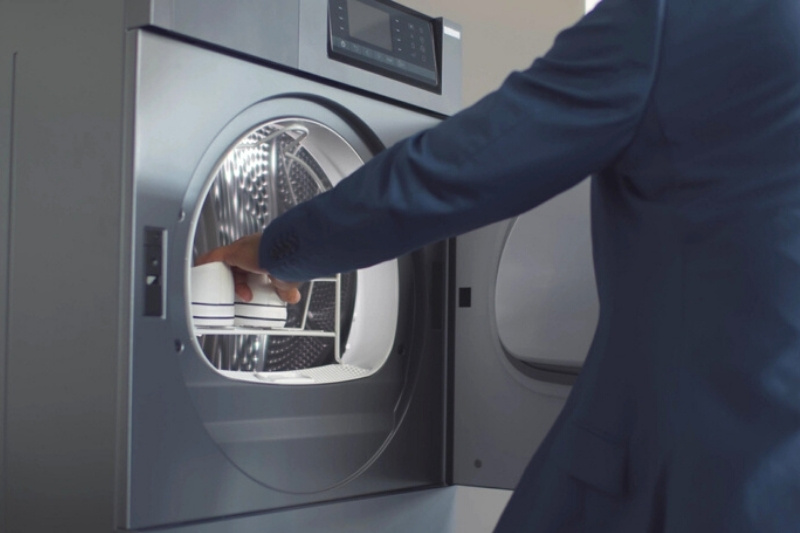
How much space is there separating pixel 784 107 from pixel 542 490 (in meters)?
0.47

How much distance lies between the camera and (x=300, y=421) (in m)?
1.35

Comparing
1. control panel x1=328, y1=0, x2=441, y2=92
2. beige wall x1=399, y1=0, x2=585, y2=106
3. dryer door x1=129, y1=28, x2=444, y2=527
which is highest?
beige wall x1=399, y1=0, x2=585, y2=106

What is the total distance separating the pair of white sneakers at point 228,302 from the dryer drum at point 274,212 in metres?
0.03

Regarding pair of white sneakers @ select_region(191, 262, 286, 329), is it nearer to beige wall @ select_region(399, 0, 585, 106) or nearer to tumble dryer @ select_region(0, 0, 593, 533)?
tumble dryer @ select_region(0, 0, 593, 533)

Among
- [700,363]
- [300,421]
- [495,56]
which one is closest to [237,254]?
[300,421]

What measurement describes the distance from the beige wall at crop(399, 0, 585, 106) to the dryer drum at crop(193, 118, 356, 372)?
2.79 ft

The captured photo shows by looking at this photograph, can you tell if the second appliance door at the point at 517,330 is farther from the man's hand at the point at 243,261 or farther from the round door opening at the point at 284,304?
the man's hand at the point at 243,261

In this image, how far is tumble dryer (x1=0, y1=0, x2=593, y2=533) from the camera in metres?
1.11

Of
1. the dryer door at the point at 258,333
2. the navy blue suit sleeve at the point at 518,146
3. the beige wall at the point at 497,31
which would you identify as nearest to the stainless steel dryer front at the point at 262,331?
the dryer door at the point at 258,333

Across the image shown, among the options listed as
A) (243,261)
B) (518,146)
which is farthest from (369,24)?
(518,146)

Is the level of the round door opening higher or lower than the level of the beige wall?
lower

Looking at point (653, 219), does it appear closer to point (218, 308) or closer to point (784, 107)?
point (784, 107)

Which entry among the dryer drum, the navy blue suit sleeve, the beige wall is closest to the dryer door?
the dryer drum

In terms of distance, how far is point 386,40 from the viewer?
58.9 inches
